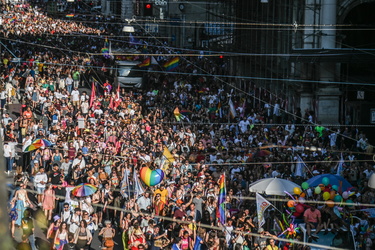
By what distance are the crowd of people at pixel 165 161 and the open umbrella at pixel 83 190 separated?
17 centimetres

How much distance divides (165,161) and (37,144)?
3370 mm

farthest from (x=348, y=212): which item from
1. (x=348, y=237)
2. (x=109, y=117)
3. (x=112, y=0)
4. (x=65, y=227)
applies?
(x=112, y=0)

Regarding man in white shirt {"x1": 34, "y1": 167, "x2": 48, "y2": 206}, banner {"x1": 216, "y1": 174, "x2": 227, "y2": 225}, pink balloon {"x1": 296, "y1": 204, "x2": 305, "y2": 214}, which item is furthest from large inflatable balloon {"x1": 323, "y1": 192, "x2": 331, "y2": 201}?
man in white shirt {"x1": 34, "y1": 167, "x2": 48, "y2": 206}

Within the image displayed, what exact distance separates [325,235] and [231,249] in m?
1.65

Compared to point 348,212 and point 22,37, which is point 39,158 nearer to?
point 348,212

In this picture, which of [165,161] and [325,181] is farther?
[165,161]

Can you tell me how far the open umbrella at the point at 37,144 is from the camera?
68.0 feet

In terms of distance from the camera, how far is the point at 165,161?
20.2 metres

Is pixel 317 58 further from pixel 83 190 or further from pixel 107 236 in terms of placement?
pixel 107 236

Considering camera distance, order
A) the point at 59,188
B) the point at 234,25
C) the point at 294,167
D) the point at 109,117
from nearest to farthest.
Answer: the point at 59,188 < the point at 294,167 < the point at 109,117 < the point at 234,25

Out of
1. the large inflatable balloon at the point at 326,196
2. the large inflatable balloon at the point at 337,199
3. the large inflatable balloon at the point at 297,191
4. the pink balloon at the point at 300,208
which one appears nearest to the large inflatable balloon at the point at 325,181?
the large inflatable balloon at the point at 297,191

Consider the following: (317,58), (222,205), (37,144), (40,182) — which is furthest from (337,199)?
(317,58)

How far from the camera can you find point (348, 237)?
1298 cm

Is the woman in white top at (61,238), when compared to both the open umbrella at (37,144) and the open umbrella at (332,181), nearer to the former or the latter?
the open umbrella at (332,181)
